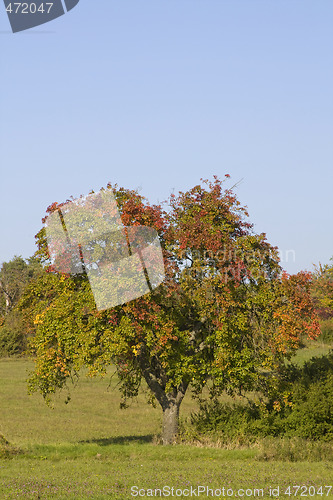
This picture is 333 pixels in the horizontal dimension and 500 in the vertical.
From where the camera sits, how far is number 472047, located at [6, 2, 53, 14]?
2267cm

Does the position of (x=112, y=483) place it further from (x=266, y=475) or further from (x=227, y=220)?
(x=227, y=220)

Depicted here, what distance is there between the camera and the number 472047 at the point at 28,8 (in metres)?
22.7

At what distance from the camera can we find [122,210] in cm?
2192

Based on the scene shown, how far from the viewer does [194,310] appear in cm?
2373

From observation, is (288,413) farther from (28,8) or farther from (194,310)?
(28,8)

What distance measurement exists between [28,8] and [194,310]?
14214 mm

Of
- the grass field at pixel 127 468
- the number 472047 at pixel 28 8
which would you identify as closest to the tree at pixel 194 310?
the grass field at pixel 127 468

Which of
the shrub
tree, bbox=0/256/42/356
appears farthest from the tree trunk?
tree, bbox=0/256/42/356

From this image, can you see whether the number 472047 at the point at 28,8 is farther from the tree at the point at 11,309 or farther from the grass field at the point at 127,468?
the tree at the point at 11,309

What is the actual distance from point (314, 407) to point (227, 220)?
8.06 metres

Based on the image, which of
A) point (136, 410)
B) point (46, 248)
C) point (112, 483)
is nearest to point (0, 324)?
point (136, 410)

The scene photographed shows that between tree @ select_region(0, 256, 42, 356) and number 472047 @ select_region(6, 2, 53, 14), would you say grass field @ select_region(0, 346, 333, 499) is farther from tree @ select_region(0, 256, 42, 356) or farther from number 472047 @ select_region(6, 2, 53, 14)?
tree @ select_region(0, 256, 42, 356)

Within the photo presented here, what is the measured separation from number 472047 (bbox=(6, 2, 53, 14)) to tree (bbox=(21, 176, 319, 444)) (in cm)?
772

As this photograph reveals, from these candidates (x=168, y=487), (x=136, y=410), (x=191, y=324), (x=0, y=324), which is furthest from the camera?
(x=0, y=324)
